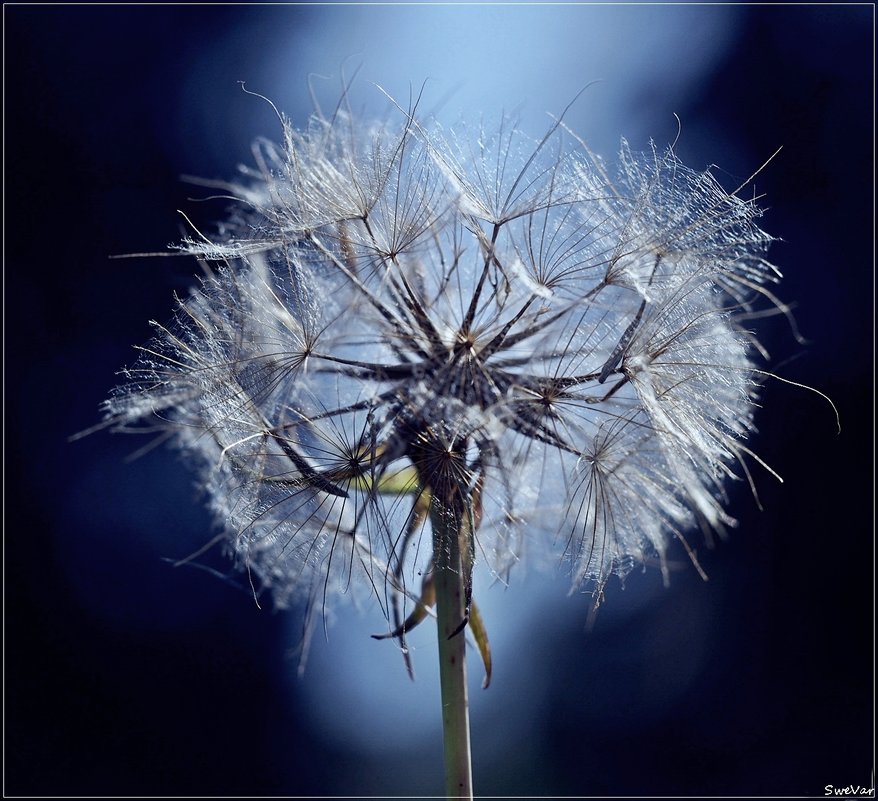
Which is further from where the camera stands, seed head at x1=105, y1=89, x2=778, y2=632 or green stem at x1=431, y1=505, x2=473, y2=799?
seed head at x1=105, y1=89, x2=778, y2=632

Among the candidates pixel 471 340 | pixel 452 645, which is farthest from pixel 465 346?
pixel 452 645

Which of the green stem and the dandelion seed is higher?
the dandelion seed

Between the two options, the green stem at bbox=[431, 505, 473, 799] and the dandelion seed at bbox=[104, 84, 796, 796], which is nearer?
the green stem at bbox=[431, 505, 473, 799]

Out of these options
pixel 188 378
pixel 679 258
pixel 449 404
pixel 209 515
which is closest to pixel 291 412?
pixel 188 378

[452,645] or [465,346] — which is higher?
[465,346]

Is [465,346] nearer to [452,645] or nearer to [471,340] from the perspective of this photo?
[471,340]
